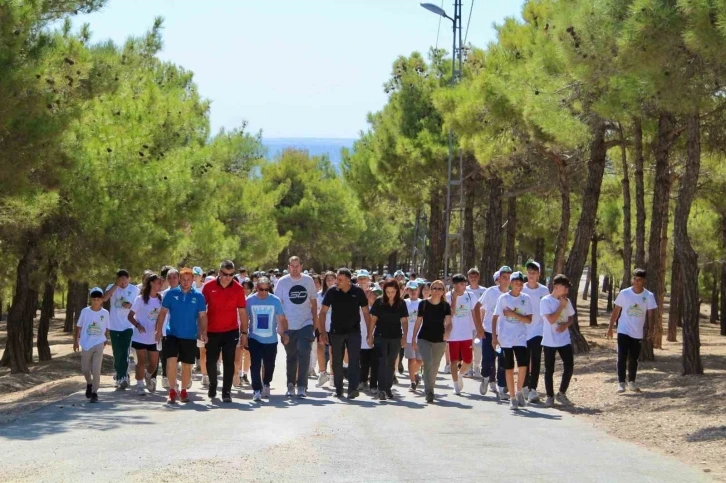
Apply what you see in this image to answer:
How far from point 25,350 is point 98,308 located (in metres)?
11.9

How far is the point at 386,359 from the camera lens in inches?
625

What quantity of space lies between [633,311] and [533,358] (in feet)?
6.16

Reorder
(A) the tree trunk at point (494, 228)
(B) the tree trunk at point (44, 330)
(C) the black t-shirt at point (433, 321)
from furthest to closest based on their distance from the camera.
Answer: (A) the tree trunk at point (494, 228) < (B) the tree trunk at point (44, 330) < (C) the black t-shirt at point (433, 321)

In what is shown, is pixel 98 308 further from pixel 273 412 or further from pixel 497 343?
pixel 497 343

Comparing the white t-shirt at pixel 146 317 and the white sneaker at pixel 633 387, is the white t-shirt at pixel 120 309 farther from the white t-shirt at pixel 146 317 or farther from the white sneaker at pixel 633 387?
the white sneaker at pixel 633 387

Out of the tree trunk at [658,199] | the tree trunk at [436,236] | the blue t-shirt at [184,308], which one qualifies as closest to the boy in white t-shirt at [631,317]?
the tree trunk at [658,199]

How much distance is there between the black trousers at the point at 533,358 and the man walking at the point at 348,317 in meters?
2.17

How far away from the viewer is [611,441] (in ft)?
38.4

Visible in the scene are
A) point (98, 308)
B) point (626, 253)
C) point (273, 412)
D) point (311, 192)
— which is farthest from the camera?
point (311, 192)

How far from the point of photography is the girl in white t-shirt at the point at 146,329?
16156 mm

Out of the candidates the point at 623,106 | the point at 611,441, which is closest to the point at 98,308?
the point at 611,441

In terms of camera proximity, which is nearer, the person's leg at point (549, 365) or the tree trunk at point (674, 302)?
the person's leg at point (549, 365)

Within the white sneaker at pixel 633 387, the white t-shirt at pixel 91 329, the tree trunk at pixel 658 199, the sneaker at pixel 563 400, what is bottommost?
the sneaker at pixel 563 400

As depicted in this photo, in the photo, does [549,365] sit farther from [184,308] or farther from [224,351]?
[184,308]
